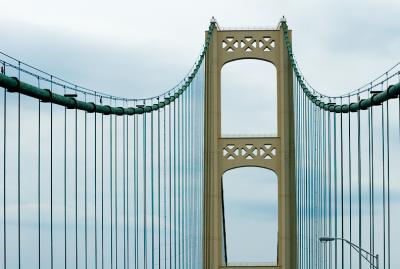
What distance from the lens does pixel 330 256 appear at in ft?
94.2

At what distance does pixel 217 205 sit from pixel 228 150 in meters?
1.77

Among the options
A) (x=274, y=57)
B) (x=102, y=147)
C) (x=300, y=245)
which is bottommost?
(x=300, y=245)

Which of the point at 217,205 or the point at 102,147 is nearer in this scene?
the point at 102,147

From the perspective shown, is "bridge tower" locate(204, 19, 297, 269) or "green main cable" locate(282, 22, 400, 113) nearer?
"green main cable" locate(282, 22, 400, 113)

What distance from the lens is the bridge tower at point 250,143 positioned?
41.2 m

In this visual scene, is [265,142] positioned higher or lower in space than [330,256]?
higher

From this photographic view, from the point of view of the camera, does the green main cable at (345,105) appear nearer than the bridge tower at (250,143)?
Yes

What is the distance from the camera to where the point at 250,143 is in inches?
1639

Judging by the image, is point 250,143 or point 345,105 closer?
point 345,105

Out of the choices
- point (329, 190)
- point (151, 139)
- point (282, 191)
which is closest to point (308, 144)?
point (282, 191)

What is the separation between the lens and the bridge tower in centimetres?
4119

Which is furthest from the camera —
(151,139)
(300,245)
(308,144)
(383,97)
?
(300,245)

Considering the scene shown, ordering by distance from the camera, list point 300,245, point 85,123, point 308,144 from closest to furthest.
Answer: point 85,123 < point 308,144 < point 300,245

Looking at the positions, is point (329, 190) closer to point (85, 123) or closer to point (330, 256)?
point (330, 256)
